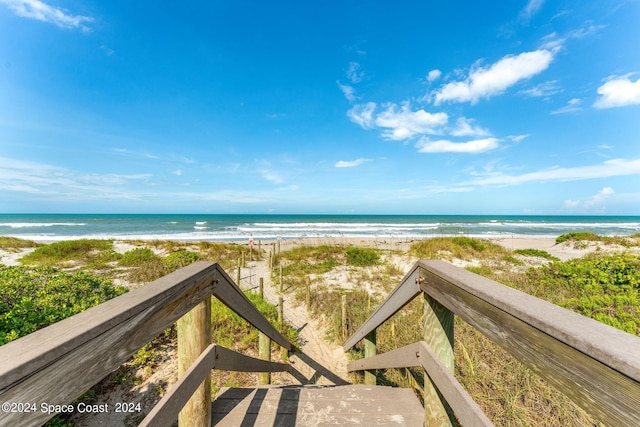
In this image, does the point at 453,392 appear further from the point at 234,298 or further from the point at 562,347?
the point at 234,298

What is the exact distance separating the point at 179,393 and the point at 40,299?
4.34 m

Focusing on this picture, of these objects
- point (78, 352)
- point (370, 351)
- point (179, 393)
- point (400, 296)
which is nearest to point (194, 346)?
Result: point (179, 393)

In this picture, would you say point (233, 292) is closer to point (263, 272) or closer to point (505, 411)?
point (505, 411)

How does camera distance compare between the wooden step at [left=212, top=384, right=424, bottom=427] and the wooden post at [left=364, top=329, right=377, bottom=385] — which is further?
the wooden post at [left=364, top=329, right=377, bottom=385]

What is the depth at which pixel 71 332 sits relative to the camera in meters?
0.63

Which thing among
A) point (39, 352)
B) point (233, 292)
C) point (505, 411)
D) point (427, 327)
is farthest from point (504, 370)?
point (39, 352)

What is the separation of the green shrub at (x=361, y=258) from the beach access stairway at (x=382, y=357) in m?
10.1

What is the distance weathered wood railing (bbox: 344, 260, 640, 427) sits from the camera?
554mm

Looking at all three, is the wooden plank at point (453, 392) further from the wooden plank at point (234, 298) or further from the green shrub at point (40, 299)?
the green shrub at point (40, 299)

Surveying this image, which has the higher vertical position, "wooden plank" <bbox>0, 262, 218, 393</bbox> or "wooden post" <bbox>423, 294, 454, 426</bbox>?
"wooden plank" <bbox>0, 262, 218, 393</bbox>

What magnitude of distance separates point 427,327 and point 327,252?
12.8 m

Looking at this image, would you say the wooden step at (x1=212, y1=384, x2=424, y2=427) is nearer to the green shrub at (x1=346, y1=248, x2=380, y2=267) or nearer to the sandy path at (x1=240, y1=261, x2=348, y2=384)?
the sandy path at (x1=240, y1=261, x2=348, y2=384)

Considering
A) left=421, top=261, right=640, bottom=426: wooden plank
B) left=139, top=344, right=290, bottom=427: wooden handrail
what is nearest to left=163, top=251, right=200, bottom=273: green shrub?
left=139, top=344, right=290, bottom=427: wooden handrail

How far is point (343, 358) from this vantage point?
4.94 m
